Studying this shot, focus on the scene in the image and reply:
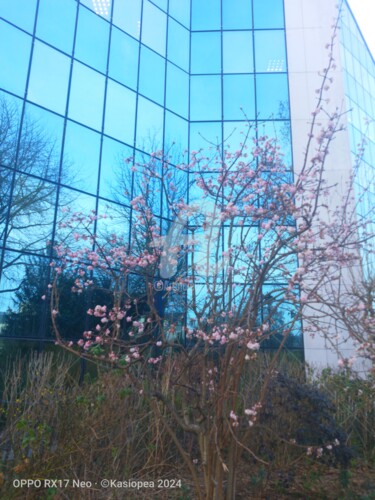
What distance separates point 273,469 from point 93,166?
898 cm

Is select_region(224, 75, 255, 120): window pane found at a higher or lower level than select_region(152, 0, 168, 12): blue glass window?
lower

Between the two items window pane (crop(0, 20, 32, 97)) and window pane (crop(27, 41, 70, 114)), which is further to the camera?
window pane (crop(27, 41, 70, 114))

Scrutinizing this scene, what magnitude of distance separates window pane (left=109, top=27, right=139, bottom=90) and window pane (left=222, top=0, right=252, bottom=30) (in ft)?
14.4

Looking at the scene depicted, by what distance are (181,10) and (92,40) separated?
5020 millimetres

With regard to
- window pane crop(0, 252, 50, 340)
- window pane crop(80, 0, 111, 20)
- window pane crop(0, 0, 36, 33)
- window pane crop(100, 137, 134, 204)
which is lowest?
window pane crop(0, 252, 50, 340)

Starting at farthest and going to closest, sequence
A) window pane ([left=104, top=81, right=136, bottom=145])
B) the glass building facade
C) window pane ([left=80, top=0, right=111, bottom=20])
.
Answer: window pane ([left=80, top=0, right=111, bottom=20]) → window pane ([left=104, top=81, right=136, bottom=145]) → the glass building facade

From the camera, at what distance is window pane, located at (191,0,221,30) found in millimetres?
16547

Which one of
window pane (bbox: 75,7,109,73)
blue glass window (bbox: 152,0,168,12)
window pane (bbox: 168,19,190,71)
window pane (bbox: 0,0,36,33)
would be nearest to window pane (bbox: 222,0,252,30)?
window pane (bbox: 168,19,190,71)

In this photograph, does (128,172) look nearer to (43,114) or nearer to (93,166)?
(93,166)

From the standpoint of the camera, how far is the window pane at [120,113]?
12961mm

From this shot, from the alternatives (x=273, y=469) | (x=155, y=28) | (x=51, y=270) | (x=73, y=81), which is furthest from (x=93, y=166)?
(x=273, y=469)

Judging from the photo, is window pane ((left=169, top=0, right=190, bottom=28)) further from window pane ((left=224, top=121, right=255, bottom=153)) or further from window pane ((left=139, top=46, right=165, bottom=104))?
window pane ((left=224, top=121, right=255, bottom=153))

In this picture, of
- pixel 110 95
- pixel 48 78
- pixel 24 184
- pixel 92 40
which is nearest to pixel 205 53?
pixel 92 40

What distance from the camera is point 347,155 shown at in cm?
1422
